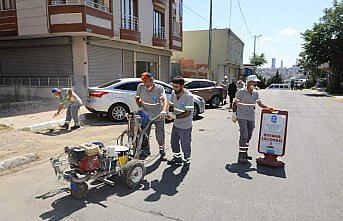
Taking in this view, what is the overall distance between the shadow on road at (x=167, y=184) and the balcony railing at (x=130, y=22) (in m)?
15.9

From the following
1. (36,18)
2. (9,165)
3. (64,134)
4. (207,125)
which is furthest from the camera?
(36,18)

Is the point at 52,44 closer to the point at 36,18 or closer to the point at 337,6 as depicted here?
the point at 36,18

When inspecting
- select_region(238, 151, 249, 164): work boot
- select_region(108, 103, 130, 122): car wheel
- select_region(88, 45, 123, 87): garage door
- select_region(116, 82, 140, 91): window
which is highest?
select_region(88, 45, 123, 87): garage door

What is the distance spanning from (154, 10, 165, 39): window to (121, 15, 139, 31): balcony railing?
125 inches

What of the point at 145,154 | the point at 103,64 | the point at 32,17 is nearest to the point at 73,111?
the point at 145,154

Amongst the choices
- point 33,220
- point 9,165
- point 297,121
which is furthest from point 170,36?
point 33,220

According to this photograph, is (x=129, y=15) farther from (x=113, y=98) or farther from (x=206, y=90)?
(x=113, y=98)

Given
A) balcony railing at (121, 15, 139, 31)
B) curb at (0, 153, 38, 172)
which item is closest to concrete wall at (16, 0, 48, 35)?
balcony railing at (121, 15, 139, 31)

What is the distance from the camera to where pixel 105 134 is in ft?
29.0

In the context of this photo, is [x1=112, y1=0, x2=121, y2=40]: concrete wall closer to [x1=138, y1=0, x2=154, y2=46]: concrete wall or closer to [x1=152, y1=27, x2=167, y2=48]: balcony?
[x1=138, y1=0, x2=154, y2=46]: concrete wall

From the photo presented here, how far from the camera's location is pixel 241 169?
570 centimetres

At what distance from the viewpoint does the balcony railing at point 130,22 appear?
19.9m

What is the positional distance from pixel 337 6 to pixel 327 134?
87.4 ft

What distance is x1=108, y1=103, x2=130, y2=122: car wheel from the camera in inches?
425
